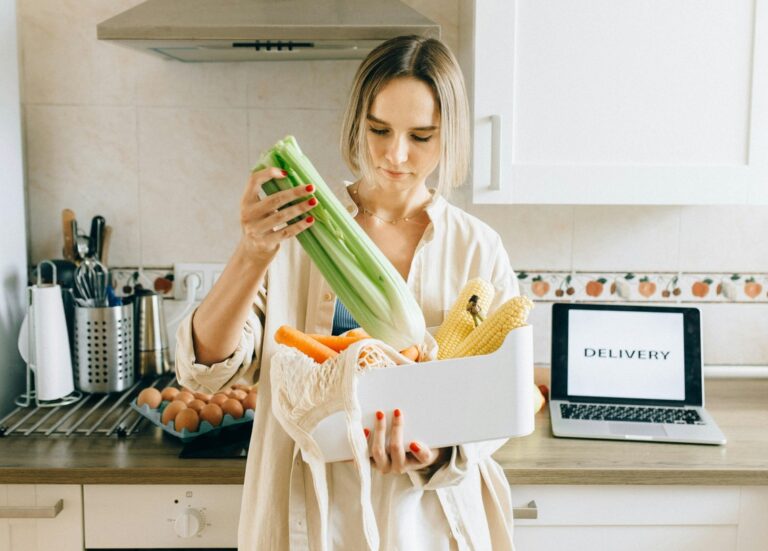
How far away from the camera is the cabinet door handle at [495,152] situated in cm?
172

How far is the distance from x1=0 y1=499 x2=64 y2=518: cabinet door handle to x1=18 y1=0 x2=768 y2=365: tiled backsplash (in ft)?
2.51

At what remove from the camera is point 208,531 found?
5.10ft

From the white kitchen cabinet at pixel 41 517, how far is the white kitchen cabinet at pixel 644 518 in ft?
2.80

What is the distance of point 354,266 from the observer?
3.69 ft

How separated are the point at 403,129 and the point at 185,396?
0.79 meters

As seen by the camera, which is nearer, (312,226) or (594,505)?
(312,226)

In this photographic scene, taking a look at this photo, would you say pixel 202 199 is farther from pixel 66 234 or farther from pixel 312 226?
pixel 312 226

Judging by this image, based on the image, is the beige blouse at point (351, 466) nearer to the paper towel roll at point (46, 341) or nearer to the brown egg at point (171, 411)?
the brown egg at point (171, 411)

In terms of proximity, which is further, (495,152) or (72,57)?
(72,57)

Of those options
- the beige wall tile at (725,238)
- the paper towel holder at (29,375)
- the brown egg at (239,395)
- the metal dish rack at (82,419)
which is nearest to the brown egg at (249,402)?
the brown egg at (239,395)

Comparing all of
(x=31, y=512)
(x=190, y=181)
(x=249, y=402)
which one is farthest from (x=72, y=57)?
(x=31, y=512)

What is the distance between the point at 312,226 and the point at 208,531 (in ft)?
2.48

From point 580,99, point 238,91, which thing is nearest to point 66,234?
point 238,91

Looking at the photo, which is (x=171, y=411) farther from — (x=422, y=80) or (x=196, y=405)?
(x=422, y=80)
